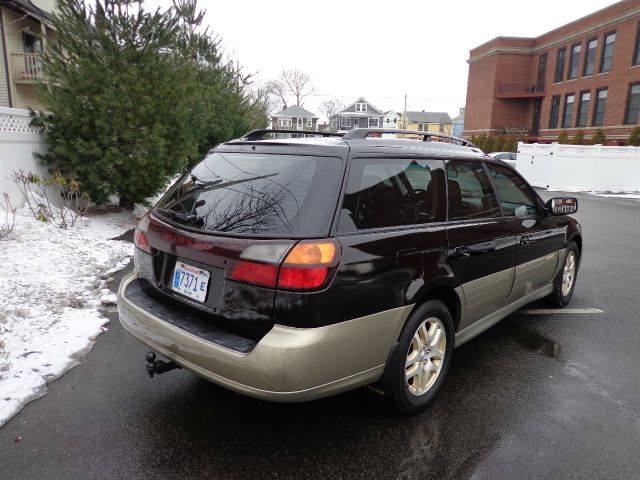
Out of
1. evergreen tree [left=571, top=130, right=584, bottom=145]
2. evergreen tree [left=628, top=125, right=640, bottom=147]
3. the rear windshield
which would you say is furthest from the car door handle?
evergreen tree [left=571, top=130, right=584, bottom=145]

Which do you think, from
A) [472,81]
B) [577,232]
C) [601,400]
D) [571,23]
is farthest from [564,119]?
[601,400]

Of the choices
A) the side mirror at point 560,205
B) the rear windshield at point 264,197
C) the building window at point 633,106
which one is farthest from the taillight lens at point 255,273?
the building window at point 633,106

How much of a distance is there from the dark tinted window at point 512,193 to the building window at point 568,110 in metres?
36.4

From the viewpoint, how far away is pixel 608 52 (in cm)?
3177

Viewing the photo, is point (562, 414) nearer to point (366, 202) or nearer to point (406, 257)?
point (406, 257)

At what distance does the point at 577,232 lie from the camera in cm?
496

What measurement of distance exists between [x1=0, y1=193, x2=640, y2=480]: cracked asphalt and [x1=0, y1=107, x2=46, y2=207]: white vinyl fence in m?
4.67

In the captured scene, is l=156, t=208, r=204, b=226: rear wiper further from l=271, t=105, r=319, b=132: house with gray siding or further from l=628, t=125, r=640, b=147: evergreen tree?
l=271, t=105, r=319, b=132: house with gray siding

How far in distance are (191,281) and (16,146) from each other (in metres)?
6.45

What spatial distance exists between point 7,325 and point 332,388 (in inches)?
119

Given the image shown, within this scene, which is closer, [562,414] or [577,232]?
[562,414]

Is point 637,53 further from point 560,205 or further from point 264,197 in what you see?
point 264,197

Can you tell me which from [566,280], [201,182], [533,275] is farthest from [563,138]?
[201,182]

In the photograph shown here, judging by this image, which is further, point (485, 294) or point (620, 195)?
point (620, 195)
